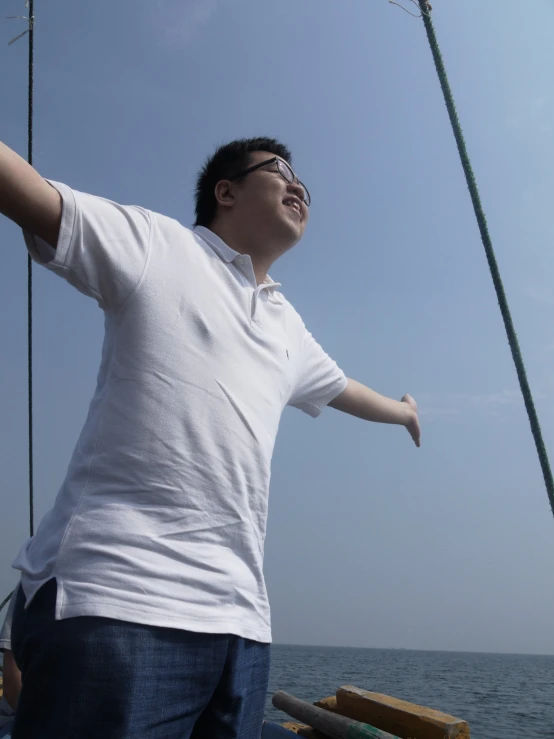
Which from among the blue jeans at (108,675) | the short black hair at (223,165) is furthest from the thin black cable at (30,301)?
the blue jeans at (108,675)

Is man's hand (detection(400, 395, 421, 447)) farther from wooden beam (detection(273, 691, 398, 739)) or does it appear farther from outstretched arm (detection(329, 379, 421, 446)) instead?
wooden beam (detection(273, 691, 398, 739))

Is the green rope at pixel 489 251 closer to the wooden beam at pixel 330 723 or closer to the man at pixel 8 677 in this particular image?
the wooden beam at pixel 330 723

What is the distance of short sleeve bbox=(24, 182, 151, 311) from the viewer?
1.07 metres

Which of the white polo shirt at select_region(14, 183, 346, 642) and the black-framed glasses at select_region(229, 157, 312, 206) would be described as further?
the black-framed glasses at select_region(229, 157, 312, 206)

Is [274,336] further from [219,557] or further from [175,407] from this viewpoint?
[219,557]

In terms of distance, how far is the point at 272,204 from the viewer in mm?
1677

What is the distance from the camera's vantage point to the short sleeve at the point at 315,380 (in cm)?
179

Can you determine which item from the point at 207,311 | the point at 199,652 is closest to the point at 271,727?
the point at 199,652

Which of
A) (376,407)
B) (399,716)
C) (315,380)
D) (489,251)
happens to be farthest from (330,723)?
(489,251)

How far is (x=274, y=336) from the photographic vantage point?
145 cm

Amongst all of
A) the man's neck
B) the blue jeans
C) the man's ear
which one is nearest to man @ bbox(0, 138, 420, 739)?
the blue jeans

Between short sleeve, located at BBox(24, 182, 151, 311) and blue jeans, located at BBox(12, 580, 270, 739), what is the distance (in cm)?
54

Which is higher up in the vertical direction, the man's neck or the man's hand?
the man's neck

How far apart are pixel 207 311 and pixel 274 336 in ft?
0.81
